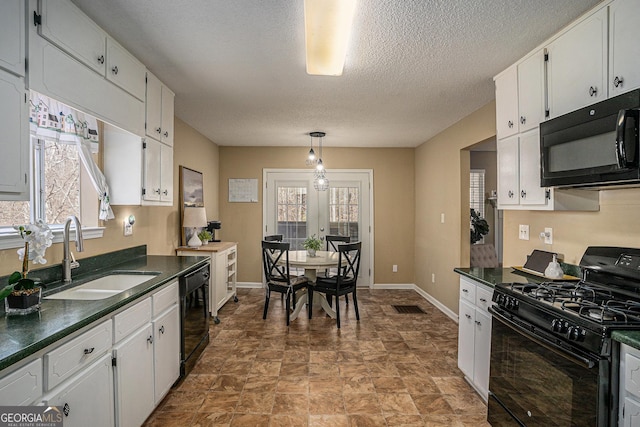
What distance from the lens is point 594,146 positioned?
5.47ft

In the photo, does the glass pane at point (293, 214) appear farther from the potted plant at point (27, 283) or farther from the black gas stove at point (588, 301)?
the potted plant at point (27, 283)

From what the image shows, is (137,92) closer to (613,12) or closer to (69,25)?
(69,25)

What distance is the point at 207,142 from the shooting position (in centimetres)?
496

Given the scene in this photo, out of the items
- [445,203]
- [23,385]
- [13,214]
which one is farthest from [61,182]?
[445,203]

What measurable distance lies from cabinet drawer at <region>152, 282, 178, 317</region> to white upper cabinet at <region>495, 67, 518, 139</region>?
2720 mm

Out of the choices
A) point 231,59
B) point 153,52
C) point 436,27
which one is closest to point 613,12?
point 436,27

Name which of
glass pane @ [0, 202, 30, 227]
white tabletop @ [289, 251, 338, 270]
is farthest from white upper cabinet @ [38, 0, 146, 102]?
white tabletop @ [289, 251, 338, 270]

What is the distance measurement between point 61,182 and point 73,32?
3.34ft

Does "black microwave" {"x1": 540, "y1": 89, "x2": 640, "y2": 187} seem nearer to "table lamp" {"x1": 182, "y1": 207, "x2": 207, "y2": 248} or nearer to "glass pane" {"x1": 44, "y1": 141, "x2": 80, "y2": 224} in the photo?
"glass pane" {"x1": 44, "y1": 141, "x2": 80, "y2": 224}

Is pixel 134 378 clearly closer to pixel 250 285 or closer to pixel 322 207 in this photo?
pixel 250 285

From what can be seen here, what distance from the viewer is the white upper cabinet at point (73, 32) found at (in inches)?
60.8

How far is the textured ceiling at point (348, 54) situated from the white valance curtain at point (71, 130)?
1.94ft

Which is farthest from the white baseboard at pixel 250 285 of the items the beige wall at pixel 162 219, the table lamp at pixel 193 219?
the table lamp at pixel 193 219

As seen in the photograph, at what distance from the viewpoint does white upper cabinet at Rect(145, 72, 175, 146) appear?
2.55m
